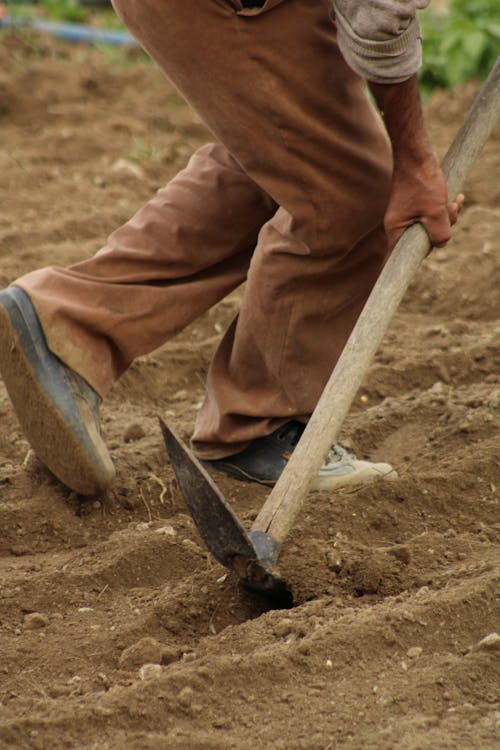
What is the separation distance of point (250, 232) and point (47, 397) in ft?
2.43

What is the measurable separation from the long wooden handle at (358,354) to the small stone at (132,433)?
0.90 metres

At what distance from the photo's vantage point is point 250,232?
10.8ft

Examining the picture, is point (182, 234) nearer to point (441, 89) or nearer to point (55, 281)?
point (55, 281)

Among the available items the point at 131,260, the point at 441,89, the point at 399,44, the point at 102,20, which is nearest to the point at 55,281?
the point at 131,260

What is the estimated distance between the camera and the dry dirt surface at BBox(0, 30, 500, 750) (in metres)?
2.24

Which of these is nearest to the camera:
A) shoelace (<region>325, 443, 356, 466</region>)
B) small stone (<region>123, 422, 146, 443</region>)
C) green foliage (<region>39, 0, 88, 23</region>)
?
shoelace (<region>325, 443, 356, 466</region>)

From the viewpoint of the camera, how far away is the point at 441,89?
700 cm

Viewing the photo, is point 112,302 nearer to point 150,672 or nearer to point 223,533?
point 223,533

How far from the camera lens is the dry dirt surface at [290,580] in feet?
7.36

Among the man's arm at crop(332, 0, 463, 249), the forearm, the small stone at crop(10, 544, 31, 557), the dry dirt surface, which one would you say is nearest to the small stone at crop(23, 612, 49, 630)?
the dry dirt surface

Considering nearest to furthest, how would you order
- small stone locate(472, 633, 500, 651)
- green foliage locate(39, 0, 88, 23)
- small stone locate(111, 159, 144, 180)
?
small stone locate(472, 633, 500, 651)
small stone locate(111, 159, 144, 180)
green foliage locate(39, 0, 88, 23)

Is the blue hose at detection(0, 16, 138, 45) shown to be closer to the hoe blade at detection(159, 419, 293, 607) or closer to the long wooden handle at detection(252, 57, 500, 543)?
the long wooden handle at detection(252, 57, 500, 543)

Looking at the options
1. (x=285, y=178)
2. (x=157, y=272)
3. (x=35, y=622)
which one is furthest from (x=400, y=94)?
(x=35, y=622)

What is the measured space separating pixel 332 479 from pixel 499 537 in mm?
500
